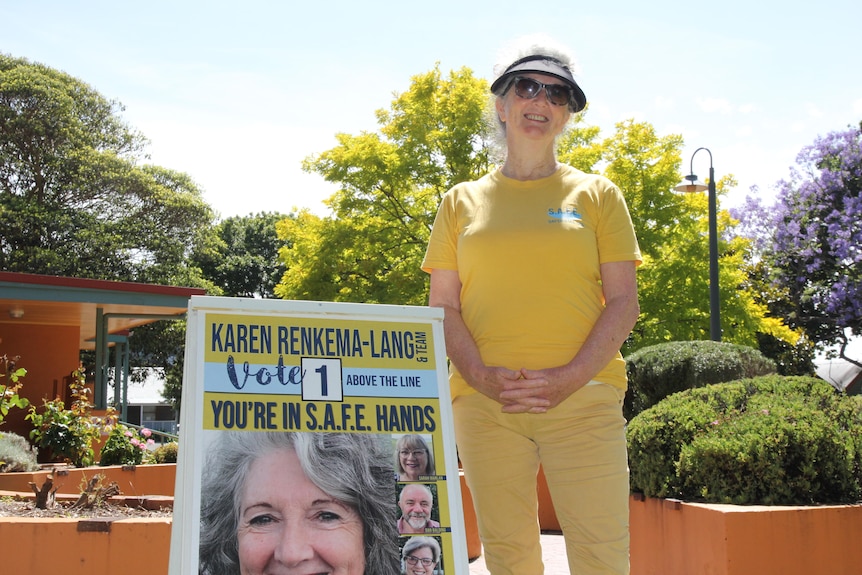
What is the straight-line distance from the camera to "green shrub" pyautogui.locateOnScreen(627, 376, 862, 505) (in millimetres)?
5465

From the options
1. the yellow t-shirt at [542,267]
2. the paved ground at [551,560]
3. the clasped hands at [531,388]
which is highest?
the yellow t-shirt at [542,267]

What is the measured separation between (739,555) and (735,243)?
18.1m

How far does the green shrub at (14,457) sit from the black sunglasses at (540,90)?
7844mm

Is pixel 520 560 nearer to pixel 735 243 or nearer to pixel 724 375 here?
pixel 724 375

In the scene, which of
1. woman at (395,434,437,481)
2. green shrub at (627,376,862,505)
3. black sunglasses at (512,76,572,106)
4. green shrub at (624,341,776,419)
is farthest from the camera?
green shrub at (624,341,776,419)

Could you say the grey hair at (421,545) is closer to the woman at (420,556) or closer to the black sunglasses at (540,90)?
the woman at (420,556)

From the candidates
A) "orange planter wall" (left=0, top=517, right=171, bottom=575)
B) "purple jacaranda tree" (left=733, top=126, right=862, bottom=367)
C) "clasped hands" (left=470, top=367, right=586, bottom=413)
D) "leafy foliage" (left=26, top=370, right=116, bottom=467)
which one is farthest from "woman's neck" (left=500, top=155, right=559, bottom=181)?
"purple jacaranda tree" (left=733, top=126, right=862, bottom=367)

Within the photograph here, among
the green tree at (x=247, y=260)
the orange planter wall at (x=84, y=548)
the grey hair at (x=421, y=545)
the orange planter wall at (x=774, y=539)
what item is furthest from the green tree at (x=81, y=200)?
the grey hair at (x=421, y=545)

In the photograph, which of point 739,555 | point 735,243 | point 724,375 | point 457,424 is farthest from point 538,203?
point 735,243

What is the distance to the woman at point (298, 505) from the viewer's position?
2521 millimetres

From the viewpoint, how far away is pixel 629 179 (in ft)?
69.9

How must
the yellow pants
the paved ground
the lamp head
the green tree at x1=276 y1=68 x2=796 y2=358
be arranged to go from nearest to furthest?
the yellow pants → the paved ground → the lamp head → the green tree at x1=276 y1=68 x2=796 y2=358

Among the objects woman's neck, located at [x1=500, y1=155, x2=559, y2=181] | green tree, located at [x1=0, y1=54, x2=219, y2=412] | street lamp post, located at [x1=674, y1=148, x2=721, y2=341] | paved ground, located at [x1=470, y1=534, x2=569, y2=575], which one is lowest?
paved ground, located at [x1=470, y1=534, x2=569, y2=575]

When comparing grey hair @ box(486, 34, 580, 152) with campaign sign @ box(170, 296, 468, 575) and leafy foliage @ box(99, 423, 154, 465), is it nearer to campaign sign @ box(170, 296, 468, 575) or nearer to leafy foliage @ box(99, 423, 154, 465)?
campaign sign @ box(170, 296, 468, 575)
